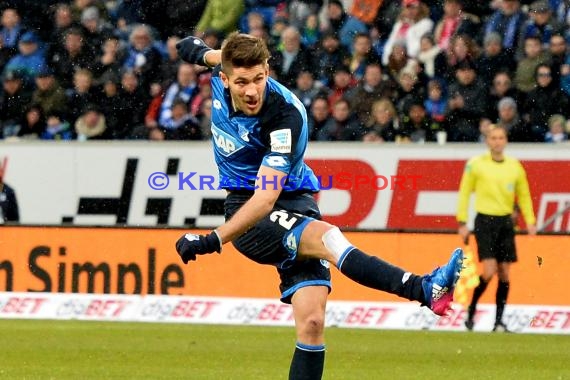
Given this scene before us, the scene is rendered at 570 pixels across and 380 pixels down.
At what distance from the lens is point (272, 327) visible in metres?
13.4

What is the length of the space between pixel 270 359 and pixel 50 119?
7.18 metres

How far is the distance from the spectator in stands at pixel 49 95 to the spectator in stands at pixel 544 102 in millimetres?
5650

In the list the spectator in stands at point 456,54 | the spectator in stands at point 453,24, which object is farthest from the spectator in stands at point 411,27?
the spectator in stands at point 456,54

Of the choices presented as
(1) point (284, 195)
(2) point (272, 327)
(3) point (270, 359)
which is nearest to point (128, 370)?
(3) point (270, 359)

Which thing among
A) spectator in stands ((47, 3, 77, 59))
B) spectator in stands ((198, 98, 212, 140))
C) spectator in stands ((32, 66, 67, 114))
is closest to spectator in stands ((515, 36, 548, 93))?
spectator in stands ((198, 98, 212, 140))

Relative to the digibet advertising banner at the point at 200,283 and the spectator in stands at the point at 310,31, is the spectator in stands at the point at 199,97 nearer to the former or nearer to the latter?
the spectator in stands at the point at 310,31

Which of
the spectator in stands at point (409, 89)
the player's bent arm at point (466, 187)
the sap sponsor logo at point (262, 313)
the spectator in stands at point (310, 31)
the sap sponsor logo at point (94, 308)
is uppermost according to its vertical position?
the spectator in stands at point (310, 31)

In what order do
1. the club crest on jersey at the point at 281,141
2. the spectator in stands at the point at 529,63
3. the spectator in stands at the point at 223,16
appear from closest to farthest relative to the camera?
the club crest on jersey at the point at 281,141 → the spectator in stands at the point at 529,63 → the spectator in stands at the point at 223,16

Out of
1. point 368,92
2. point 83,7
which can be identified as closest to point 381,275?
point 368,92

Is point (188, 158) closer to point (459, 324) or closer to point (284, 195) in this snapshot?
point (459, 324)

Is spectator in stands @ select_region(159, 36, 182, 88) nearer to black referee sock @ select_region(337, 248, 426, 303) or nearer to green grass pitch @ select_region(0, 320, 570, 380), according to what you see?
green grass pitch @ select_region(0, 320, 570, 380)

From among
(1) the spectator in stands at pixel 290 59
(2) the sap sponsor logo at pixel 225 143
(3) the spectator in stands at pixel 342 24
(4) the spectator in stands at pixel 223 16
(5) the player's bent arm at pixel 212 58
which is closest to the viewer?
(2) the sap sponsor logo at pixel 225 143

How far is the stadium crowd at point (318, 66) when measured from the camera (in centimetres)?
1565

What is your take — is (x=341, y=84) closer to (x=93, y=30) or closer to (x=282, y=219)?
(x=93, y=30)
